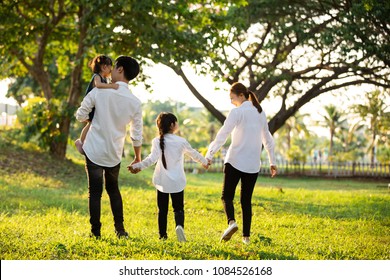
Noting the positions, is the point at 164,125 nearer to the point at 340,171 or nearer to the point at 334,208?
the point at 334,208

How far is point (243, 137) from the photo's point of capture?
7.06m

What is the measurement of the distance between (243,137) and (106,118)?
5.39ft

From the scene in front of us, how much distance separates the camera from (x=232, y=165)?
7012mm

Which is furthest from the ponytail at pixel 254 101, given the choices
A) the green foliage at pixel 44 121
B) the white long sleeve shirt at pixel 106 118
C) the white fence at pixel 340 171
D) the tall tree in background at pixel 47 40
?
the white fence at pixel 340 171

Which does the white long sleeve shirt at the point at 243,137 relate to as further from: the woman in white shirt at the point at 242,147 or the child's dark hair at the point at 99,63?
the child's dark hair at the point at 99,63

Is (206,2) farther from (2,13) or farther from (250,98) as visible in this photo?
(250,98)

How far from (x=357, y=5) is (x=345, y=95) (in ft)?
34.5

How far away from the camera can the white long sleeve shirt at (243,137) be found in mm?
6996

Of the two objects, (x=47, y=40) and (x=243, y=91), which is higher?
(x=47, y=40)

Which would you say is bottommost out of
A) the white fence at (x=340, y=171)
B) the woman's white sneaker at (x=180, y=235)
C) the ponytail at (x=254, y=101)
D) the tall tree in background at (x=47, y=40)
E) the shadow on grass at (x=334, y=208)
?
the white fence at (x=340, y=171)

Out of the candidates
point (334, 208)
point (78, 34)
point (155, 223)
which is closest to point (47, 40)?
Answer: point (78, 34)

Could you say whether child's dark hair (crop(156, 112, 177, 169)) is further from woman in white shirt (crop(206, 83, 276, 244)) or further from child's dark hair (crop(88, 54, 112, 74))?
child's dark hair (crop(88, 54, 112, 74))

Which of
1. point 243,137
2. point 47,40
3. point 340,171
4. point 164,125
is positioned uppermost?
point 47,40
